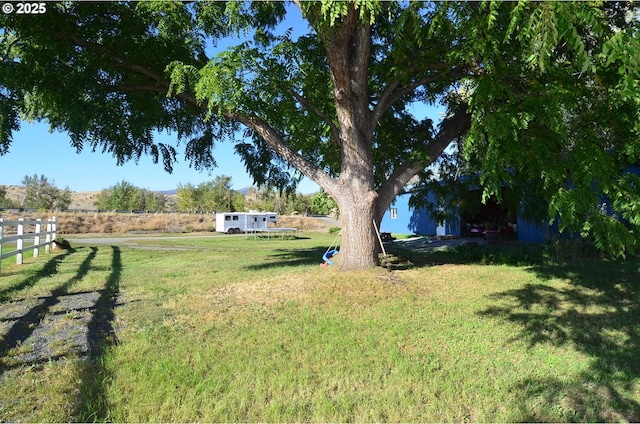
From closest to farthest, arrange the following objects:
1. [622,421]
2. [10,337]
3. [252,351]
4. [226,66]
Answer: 1. [622,421]
2. [252,351]
3. [10,337]
4. [226,66]

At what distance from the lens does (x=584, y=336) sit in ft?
16.6

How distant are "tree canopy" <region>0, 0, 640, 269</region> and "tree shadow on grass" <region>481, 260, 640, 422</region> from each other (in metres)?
1.22

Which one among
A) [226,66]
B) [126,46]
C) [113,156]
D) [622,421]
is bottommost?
[622,421]

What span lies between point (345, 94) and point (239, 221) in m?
30.8

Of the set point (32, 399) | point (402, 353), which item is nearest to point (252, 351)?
point (402, 353)

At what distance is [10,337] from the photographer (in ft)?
15.5

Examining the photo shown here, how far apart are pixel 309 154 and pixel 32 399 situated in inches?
350

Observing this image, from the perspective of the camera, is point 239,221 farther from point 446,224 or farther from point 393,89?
point 393,89

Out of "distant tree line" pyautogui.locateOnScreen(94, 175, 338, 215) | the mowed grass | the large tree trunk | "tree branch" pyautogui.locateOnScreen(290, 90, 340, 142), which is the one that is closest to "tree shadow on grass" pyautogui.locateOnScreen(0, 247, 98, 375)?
the mowed grass

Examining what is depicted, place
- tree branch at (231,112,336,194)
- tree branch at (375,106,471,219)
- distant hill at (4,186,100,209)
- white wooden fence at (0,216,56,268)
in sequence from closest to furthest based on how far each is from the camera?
tree branch at (231,112,336,194) < tree branch at (375,106,471,219) < white wooden fence at (0,216,56,268) < distant hill at (4,186,100,209)

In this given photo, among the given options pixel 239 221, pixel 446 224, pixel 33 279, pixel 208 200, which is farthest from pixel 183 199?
pixel 33 279

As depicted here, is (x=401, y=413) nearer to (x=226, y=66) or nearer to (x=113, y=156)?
(x=226, y=66)

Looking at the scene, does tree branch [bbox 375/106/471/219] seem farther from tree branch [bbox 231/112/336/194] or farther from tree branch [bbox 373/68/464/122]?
tree branch [bbox 231/112/336/194]

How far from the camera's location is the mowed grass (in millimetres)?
3207
